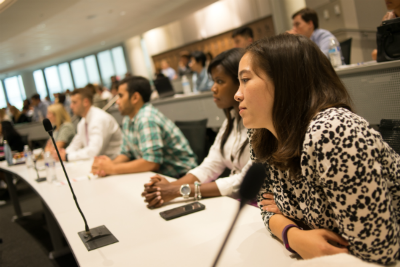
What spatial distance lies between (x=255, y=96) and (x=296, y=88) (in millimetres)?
118

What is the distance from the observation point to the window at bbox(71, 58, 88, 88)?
1447 centimetres

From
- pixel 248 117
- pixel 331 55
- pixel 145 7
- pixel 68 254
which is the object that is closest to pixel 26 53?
pixel 145 7

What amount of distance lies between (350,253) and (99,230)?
3.14 ft

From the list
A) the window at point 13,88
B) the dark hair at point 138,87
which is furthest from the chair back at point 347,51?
the window at point 13,88

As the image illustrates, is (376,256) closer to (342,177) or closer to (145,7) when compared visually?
(342,177)

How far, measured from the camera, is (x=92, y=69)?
46.7 ft

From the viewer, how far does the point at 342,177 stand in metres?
0.73

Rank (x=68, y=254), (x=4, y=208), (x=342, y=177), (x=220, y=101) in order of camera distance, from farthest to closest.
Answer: (x=4, y=208) < (x=68, y=254) < (x=220, y=101) < (x=342, y=177)

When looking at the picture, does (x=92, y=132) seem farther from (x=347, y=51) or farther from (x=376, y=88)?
(x=347, y=51)

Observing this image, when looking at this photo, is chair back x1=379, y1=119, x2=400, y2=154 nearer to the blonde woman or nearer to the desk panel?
the desk panel

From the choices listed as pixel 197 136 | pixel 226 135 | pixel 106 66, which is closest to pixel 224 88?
pixel 226 135

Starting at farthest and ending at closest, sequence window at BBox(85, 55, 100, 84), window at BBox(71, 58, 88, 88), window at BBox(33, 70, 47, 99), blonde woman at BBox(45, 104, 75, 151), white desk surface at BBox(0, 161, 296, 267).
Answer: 1. window at BBox(33, 70, 47, 99)
2. window at BBox(71, 58, 88, 88)
3. window at BBox(85, 55, 100, 84)
4. blonde woman at BBox(45, 104, 75, 151)
5. white desk surface at BBox(0, 161, 296, 267)

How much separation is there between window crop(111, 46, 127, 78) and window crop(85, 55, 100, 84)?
118 cm

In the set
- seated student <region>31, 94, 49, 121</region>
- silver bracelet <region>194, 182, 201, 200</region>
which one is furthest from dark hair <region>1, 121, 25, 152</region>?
seated student <region>31, 94, 49, 121</region>
